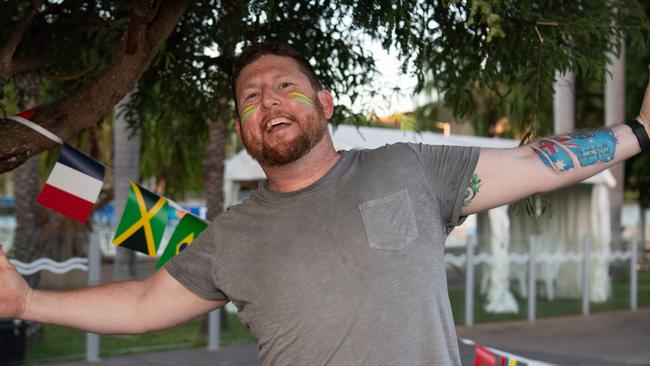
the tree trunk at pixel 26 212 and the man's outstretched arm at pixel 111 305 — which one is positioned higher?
the tree trunk at pixel 26 212

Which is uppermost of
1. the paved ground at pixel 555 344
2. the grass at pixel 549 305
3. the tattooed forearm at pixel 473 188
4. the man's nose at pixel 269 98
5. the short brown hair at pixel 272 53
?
the short brown hair at pixel 272 53

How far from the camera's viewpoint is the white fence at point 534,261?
13391mm

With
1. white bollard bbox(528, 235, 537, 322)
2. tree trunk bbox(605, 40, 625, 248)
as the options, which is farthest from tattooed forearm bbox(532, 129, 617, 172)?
tree trunk bbox(605, 40, 625, 248)

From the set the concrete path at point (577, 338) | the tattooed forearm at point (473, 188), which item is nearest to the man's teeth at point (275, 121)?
the tattooed forearm at point (473, 188)

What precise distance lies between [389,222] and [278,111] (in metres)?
0.47

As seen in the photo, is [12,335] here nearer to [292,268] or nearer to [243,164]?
[243,164]

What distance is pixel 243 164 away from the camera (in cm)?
1437

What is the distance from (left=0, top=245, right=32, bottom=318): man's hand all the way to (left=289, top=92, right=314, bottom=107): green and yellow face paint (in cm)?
103

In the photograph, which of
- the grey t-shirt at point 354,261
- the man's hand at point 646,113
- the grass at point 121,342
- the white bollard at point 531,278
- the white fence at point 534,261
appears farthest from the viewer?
the white bollard at point 531,278

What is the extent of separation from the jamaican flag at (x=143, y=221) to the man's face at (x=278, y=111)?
3199 mm

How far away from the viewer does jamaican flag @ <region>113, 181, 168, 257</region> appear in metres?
5.80

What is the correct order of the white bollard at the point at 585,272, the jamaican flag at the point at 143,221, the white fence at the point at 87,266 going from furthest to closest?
the white bollard at the point at 585,272 < the white fence at the point at 87,266 < the jamaican flag at the point at 143,221

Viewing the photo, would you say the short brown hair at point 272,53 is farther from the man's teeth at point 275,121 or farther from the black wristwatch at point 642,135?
the black wristwatch at point 642,135

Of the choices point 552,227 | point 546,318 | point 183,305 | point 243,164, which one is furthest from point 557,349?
point 183,305
